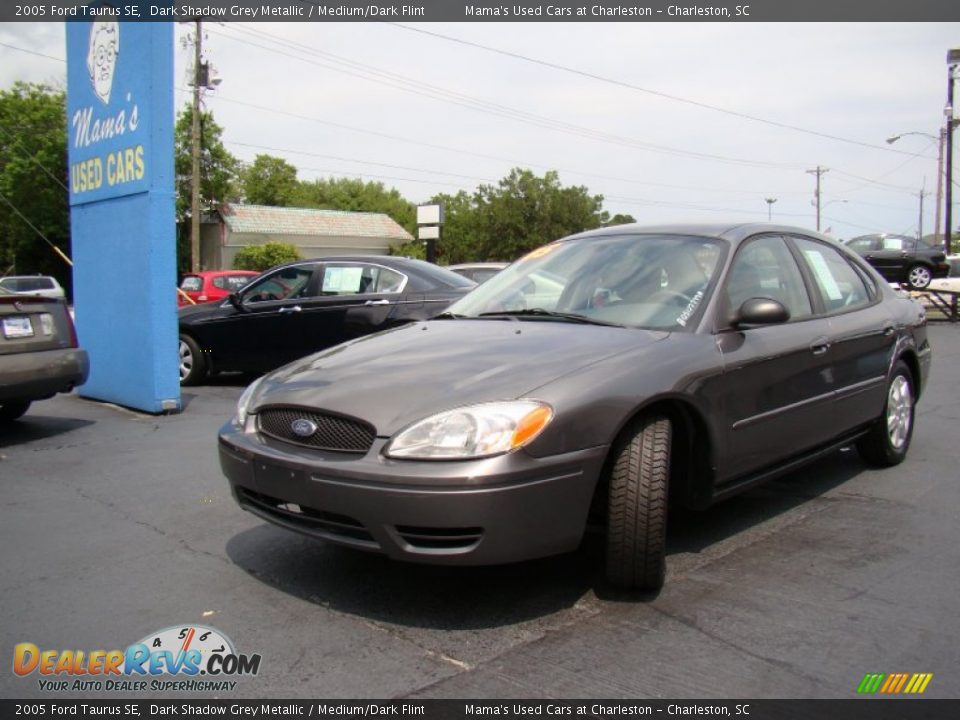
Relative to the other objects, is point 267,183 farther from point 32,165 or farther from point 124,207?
point 124,207

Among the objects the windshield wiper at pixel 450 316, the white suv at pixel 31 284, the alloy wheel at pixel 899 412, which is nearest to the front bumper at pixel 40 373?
the windshield wiper at pixel 450 316

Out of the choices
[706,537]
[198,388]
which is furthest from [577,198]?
[706,537]

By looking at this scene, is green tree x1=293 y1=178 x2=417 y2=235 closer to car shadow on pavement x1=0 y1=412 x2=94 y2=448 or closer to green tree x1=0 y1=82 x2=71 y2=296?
green tree x1=0 y1=82 x2=71 y2=296

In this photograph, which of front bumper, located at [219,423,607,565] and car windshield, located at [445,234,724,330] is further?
car windshield, located at [445,234,724,330]

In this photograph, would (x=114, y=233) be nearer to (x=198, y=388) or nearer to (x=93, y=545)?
(x=198, y=388)

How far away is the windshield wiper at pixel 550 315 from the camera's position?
3881 millimetres

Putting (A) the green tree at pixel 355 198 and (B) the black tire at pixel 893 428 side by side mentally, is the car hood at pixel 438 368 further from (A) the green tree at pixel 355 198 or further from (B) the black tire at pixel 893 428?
(A) the green tree at pixel 355 198

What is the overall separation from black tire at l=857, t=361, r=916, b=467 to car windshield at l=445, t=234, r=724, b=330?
1.89 metres

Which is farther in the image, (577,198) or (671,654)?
(577,198)

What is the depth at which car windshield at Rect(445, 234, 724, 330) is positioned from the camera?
3916 mm

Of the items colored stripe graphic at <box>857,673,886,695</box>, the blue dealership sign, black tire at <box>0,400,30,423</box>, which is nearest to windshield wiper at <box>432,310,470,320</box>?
colored stripe graphic at <box>857,673,886,695</box>

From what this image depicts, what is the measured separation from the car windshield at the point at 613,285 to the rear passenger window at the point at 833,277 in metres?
0.92

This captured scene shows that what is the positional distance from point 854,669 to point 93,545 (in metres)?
3.36

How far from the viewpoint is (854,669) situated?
2777 millimetres
